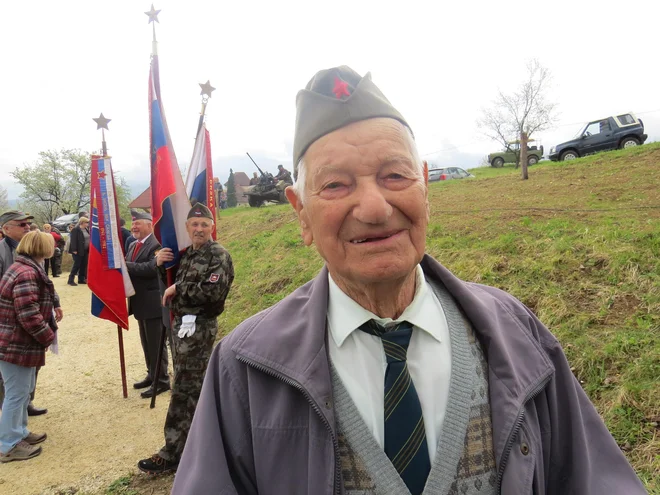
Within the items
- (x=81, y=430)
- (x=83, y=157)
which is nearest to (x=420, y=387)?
(x=81, y=430)

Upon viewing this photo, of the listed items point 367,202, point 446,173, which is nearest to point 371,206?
point 367,202

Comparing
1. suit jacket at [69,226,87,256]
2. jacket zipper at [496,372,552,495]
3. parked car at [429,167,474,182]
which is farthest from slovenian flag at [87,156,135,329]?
parked car at [429,167,474,182]

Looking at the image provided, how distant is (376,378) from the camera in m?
1.26

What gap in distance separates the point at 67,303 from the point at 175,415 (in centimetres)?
887

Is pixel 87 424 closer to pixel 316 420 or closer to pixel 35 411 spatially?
pixel 35 411

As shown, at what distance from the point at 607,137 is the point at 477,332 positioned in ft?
59.9

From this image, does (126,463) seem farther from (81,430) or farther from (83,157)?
(83,157)

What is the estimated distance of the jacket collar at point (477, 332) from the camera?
120 cm

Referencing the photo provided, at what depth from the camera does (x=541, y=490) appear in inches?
47.9

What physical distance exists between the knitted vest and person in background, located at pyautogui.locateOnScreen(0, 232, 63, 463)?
396 centimetres

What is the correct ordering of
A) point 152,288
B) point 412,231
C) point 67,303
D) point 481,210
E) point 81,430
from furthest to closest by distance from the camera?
point 67,303 → point 481,210 → point 152,288 → point 81,430 → point 412,231

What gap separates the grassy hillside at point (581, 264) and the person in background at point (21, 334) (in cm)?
333

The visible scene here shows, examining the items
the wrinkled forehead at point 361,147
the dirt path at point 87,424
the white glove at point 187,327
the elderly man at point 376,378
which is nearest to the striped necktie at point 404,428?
the elderly man at point 376,378

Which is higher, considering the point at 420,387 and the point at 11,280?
the point at 11,280
